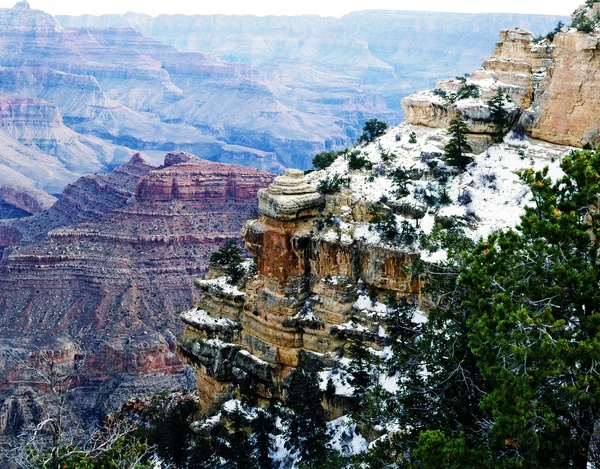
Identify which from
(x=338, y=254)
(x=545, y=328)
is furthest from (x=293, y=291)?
(x=545, y=328)

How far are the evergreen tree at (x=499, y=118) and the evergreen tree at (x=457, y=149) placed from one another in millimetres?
1643

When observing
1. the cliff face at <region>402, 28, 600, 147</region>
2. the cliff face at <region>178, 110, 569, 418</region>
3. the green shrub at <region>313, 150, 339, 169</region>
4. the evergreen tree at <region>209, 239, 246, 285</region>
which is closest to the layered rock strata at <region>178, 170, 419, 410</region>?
the cliff face at <region>178, 110, 569, 418</region>

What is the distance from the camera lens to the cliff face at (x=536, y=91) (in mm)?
33031

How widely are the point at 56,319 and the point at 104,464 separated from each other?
63229 millimetres

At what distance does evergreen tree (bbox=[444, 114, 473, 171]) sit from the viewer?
35.3 m

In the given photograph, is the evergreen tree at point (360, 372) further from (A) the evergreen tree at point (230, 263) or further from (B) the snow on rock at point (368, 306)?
(A) the evergreen tree at point (230, 263)

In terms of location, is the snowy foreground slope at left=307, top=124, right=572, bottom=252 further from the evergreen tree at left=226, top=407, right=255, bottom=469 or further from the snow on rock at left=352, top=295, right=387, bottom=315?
the evergreen tree at left=226, top=407, right=255, bottom=469

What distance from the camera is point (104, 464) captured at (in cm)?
2403

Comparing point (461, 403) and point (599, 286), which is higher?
point (599, 286)

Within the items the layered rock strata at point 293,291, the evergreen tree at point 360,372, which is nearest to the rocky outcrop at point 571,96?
the layered rock strata at point 293,291

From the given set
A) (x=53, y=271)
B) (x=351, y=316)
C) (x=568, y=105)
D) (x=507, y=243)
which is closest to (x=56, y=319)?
(x=53, y=271)

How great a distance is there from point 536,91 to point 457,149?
5246 millimetres

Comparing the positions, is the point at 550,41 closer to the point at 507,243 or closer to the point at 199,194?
the point at 507,243

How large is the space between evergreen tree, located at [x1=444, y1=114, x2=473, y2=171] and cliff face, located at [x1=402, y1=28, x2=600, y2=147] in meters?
1.46
